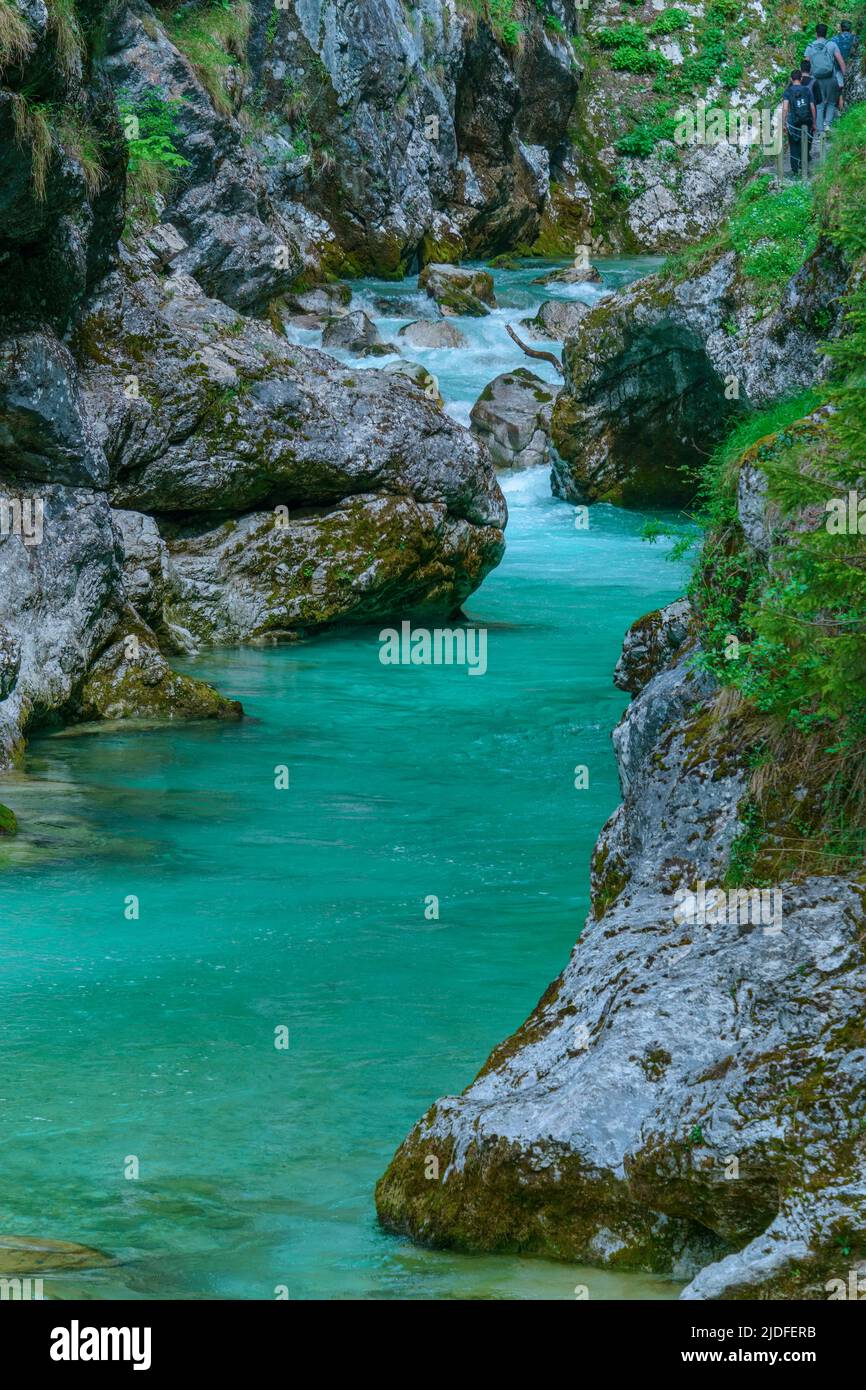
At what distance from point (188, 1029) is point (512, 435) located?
19085mm

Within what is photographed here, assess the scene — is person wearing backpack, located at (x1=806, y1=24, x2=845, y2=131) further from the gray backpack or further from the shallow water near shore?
the shallow water near shore

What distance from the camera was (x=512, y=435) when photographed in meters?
25.4

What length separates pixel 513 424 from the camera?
25.4m

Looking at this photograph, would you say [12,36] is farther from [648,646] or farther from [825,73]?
[825,73]

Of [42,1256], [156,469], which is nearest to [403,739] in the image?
[156,469]

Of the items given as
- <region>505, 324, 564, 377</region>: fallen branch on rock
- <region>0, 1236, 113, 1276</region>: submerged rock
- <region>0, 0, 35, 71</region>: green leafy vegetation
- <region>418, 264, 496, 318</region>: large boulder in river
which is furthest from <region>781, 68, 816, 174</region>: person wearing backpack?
<region>0, 1236, 113, 1276</region>: submerged rock

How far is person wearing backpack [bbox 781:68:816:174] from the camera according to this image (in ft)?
69.4

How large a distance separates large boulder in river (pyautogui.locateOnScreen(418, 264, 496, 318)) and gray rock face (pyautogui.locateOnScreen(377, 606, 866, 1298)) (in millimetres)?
24735

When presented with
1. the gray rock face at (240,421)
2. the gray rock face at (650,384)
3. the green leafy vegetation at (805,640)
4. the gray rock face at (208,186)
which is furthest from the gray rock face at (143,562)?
the green leafy vegetation at (805,640)

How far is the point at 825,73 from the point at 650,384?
15.6 feet

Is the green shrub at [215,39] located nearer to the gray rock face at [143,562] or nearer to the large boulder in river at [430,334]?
the large boulder in river at [430,334]
